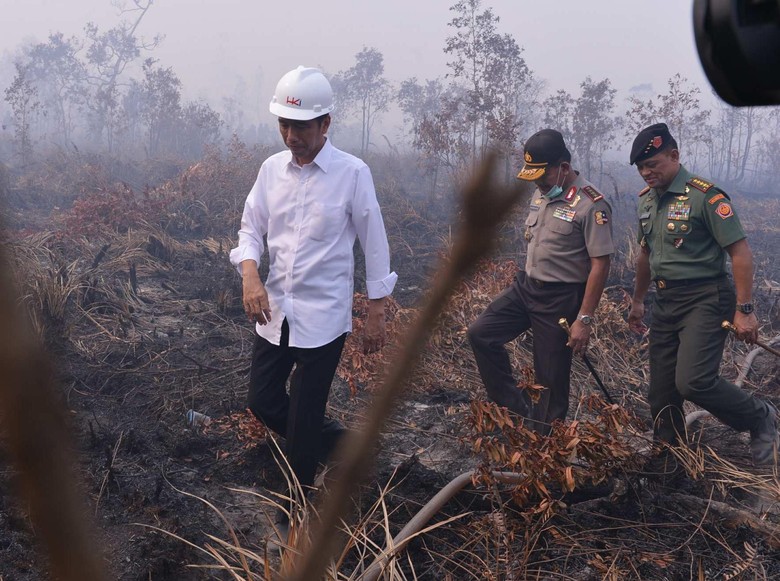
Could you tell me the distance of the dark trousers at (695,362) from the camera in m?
3.35

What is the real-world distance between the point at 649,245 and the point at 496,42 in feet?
45.2

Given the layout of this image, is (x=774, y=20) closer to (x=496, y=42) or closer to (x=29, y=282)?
(x=29, y=282)

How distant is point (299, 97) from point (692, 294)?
224 cm

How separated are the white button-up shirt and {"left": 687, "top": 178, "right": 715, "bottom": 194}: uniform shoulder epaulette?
1.68 m

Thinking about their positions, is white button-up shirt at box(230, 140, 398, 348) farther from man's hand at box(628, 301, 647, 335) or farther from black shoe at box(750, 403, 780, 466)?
black shoe at box(750, 403, 780, 466)

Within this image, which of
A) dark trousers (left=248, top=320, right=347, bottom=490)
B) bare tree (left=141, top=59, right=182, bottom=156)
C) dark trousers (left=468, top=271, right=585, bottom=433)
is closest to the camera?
dark trousers (left=248, top=320, right=347, bottom=490)

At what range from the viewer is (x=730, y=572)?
107 inches

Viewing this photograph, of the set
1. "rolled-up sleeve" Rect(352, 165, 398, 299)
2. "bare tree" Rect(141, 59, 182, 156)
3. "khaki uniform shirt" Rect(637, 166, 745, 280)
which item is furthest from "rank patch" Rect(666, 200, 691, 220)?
"bare tree" Rect(141, 59, 182, 156)

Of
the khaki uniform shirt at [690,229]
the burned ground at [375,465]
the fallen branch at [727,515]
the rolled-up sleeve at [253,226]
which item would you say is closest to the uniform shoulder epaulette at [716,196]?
the khaki uniform shirt at [690,229]

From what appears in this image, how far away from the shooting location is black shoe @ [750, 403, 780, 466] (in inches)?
137

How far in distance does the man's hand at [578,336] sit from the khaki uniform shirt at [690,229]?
50cm

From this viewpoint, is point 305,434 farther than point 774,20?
Yes

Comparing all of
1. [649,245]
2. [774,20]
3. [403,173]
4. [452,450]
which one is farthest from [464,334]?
[403,173]

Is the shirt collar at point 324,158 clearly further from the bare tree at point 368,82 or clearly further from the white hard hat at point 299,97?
the bare tree at point 368,82
